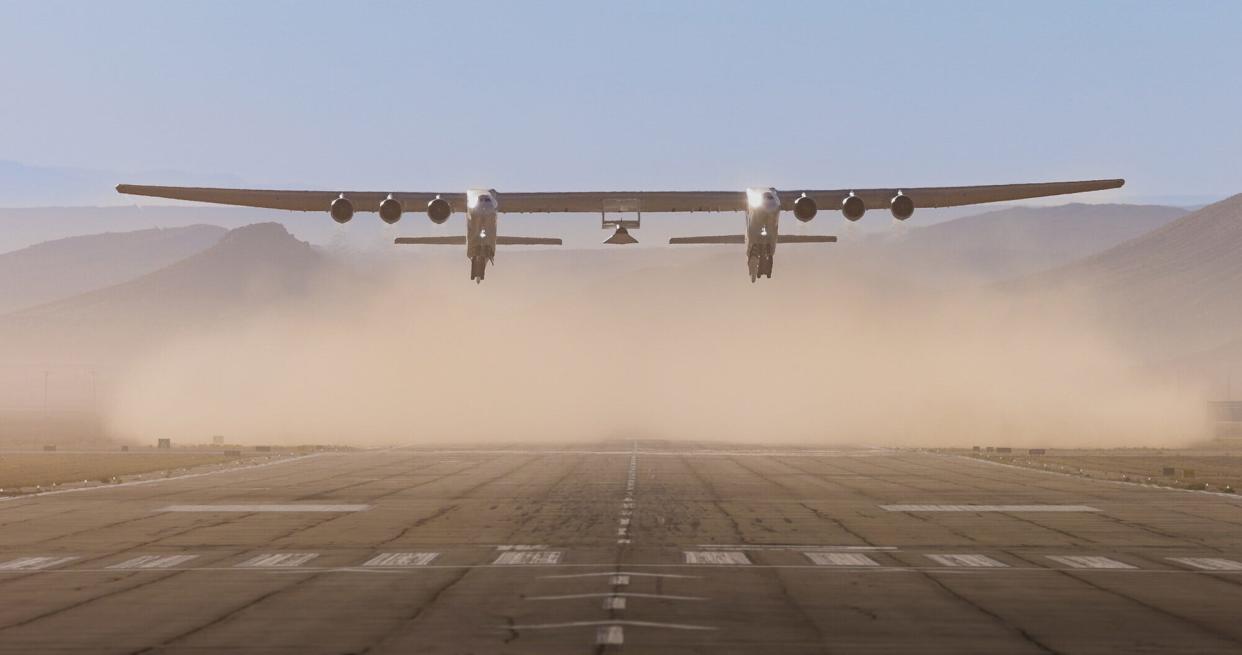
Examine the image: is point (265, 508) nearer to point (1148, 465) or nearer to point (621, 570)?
point (621, 570)

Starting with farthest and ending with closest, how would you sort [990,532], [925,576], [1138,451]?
[1138,451], [990,532], [925,576]

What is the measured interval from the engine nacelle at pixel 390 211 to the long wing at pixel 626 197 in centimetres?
58

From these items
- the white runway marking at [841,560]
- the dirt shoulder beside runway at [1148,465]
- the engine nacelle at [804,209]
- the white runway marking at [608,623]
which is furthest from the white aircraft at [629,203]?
the white runway marking at [608,623]

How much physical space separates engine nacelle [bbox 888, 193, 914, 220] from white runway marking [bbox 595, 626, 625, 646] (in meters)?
27.4

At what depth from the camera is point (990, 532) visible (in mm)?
37062

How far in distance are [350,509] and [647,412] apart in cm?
14649

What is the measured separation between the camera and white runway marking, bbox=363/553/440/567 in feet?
95.6

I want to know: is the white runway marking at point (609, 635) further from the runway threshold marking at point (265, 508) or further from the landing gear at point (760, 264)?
the runway threshold marking at point (265, 508)

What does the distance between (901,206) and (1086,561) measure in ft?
58.2

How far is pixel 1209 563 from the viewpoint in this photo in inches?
1156

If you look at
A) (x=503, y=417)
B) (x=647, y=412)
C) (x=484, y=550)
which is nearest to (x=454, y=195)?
(x=484, y=550)

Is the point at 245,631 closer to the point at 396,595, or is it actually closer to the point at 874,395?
the point at 396,595

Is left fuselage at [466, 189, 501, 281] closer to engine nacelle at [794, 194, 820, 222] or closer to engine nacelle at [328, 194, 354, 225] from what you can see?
engine nacelle at [328, 194, 354, 225]

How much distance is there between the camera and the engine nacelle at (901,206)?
149ft
